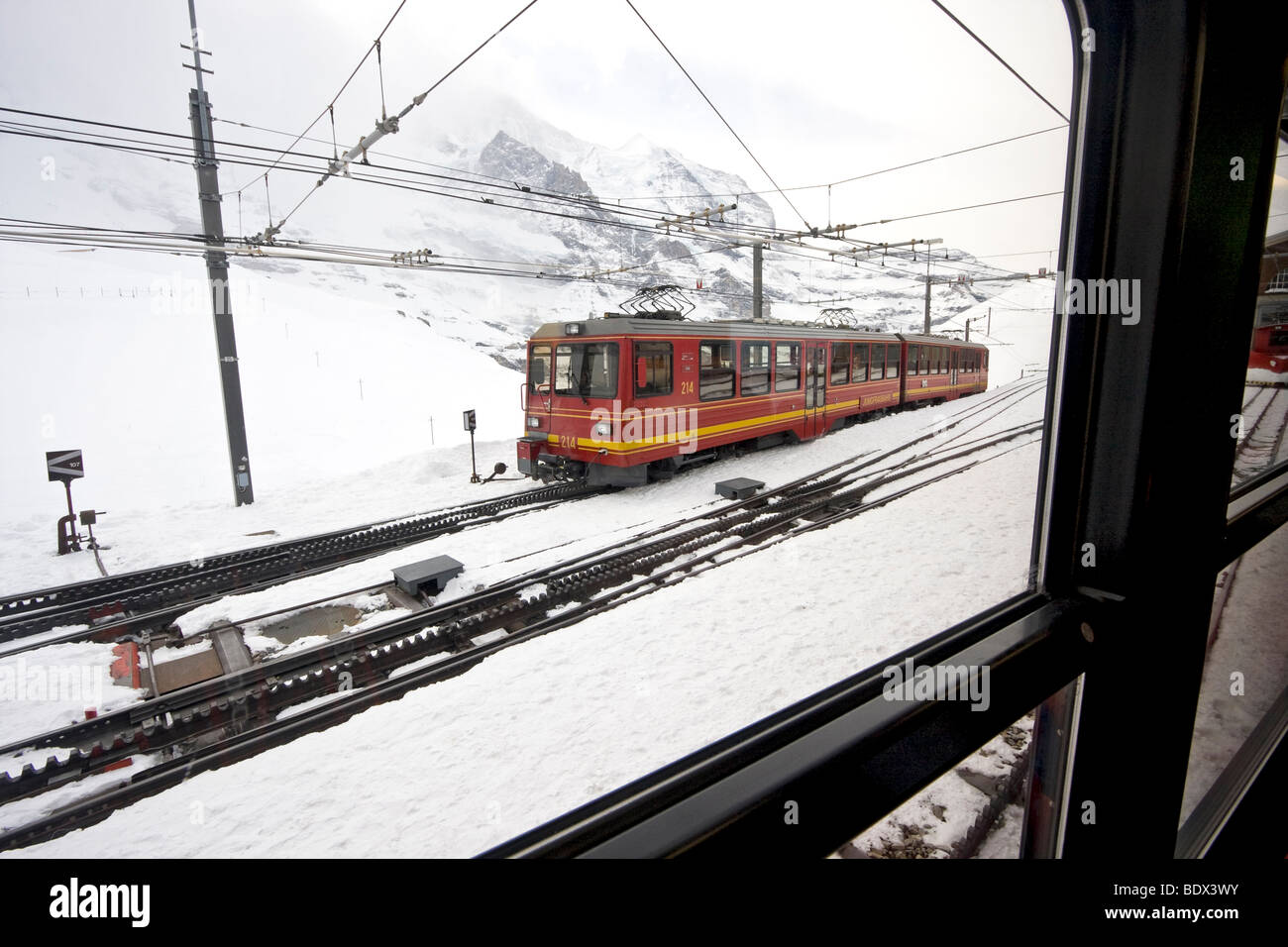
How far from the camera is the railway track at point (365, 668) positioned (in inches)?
163

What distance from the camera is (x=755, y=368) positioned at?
41.8 ft

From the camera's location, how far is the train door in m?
14.5

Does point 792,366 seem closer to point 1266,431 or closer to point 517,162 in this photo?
point 1266,431

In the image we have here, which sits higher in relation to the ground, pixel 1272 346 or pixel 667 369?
pixel 1272 346

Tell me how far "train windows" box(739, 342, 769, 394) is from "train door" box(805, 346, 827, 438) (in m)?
1.81

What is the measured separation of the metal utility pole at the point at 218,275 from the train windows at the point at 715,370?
318 inches

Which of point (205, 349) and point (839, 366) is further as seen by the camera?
point (205, 349)

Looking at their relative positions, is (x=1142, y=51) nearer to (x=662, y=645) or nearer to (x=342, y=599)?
(x=662, y=645)

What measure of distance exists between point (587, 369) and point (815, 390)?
6530mm

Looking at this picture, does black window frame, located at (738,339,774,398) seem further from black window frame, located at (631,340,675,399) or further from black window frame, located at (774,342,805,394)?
black window frame, located at (631,340,675,399)

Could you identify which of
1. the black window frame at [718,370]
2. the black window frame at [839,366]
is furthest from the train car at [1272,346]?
the black window frame at [839,366]

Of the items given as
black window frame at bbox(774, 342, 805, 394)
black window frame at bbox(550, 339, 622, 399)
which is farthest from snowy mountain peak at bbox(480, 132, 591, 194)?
black window frame at bbox(550, 339, 622, 399)

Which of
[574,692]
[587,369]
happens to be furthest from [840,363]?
[574,692]

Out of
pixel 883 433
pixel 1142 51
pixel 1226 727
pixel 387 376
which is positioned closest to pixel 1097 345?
pixel 1142 51
